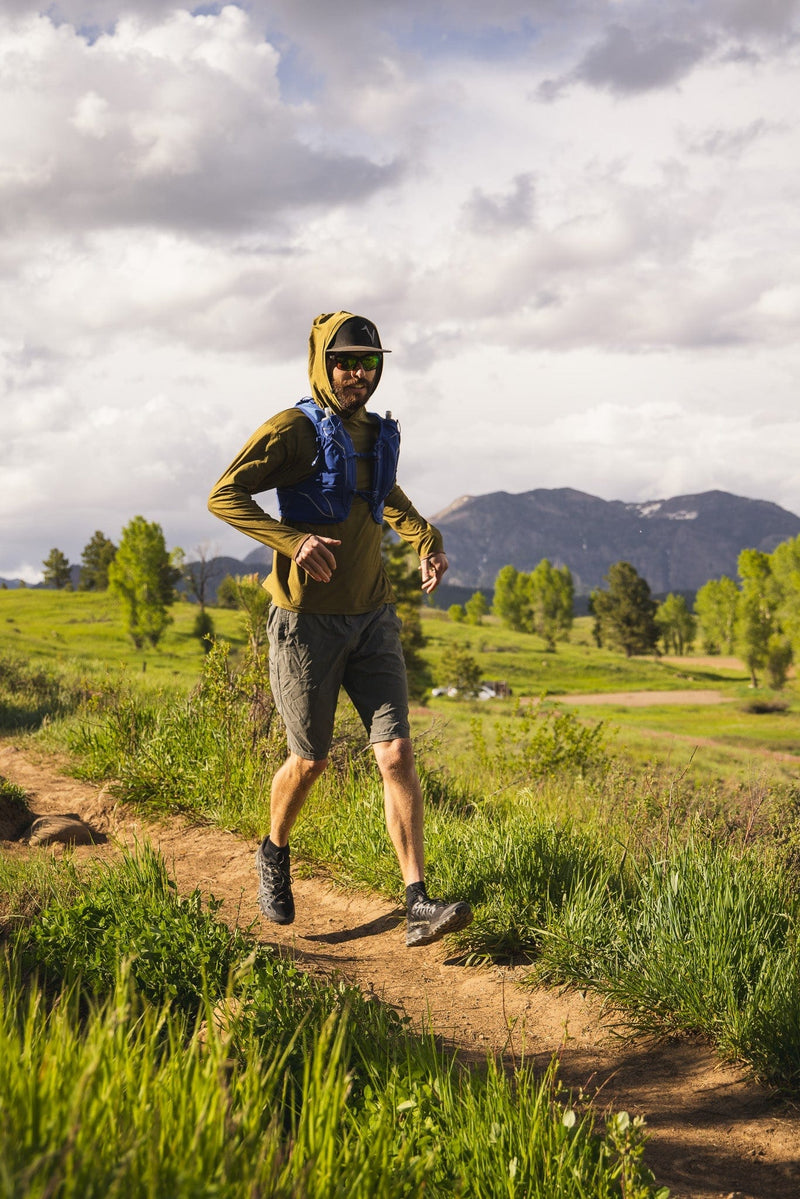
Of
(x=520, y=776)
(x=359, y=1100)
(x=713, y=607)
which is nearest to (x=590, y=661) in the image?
(x=713, y=607)

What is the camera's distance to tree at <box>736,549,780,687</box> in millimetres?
77250

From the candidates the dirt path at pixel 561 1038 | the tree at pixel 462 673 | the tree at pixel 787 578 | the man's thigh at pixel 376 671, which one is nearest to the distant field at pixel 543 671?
the tree at pixel 462 673

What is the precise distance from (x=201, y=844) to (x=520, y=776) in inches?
119

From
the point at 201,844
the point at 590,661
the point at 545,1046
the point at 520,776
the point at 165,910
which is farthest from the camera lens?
the point at 590,661

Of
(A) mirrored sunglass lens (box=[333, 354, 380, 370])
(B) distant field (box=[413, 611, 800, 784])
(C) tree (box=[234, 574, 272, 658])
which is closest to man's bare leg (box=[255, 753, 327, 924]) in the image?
(A) mirrored sunglass lens (box=[333, 354, 380, 370])

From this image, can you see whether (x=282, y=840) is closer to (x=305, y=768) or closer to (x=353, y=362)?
(x=305, y=768)

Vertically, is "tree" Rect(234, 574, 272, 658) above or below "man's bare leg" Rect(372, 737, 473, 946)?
above

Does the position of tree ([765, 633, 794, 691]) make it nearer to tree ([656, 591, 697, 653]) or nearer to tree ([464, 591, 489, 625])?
tree ([656, 591, 697, 653])

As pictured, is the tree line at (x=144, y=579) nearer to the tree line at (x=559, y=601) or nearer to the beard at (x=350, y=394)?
the tree line at (x=559, y=601)

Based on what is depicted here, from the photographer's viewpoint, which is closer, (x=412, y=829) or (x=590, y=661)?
(x=412, y=829)

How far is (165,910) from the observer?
3742mm

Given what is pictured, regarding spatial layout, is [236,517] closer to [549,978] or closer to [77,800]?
[549,978]

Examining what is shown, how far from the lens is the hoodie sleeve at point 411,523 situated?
17.0 feet

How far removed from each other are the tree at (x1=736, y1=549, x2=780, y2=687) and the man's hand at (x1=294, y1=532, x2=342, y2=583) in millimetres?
77136
